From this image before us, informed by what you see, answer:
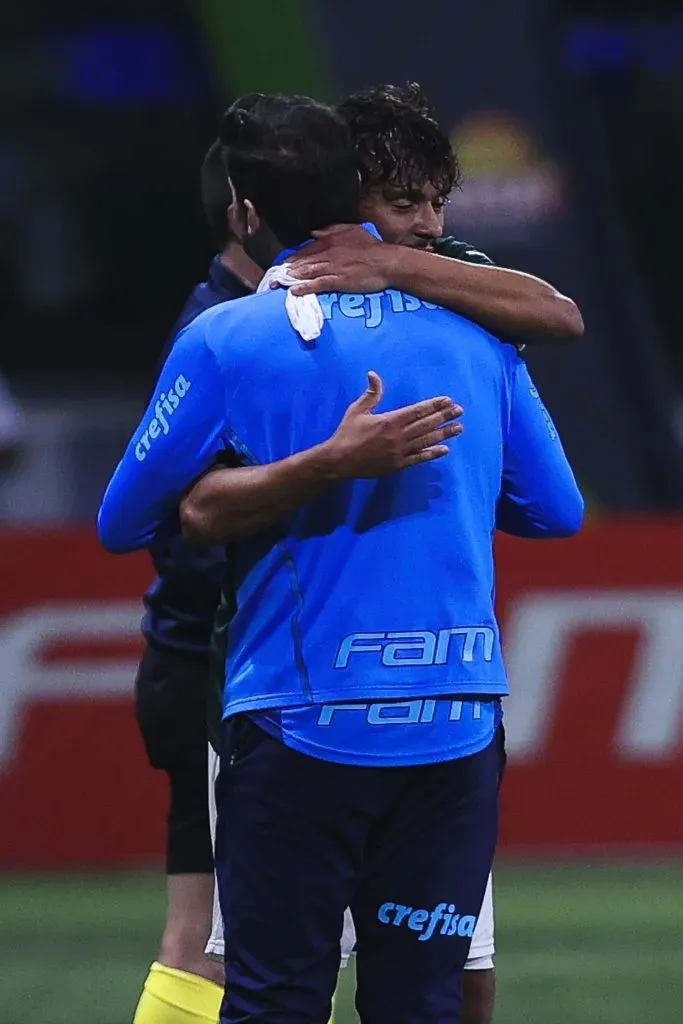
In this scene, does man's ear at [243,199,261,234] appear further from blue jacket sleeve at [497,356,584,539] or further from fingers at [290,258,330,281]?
blue jacket sleeve at [497,356,584,539]

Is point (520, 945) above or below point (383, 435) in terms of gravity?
below

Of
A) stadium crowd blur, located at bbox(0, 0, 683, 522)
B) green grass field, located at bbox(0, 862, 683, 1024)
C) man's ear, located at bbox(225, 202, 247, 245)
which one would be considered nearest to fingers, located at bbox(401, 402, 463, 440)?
man's ear, located at bbox(225, 202, 247, 245)

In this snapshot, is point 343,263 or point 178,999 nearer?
point 343,263

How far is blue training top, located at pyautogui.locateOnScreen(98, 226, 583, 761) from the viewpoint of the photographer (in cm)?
249

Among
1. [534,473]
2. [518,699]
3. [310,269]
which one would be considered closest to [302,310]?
[310,269]

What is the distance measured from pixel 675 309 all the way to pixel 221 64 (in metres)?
6.73

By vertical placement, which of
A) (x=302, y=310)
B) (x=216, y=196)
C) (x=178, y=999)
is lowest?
(x=178, y=999)

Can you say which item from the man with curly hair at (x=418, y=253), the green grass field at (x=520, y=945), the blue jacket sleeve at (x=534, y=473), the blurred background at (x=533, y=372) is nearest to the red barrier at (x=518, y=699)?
the blurred background at (x=533, y=372)

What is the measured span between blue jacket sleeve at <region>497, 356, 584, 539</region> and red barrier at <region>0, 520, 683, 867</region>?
3.27 m

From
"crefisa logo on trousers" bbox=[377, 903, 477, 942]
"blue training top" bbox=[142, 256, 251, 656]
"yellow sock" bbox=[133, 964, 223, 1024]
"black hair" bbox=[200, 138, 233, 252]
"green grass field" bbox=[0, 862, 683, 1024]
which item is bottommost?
"green grass field" bbox=[0, 862, 683, 1024]

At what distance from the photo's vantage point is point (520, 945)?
16.6ft

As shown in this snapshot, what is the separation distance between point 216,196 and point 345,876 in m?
1.26

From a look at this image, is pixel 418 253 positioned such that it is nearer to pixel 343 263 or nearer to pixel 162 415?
pixel 343 263

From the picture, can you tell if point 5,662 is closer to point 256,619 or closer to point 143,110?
point 256,619
